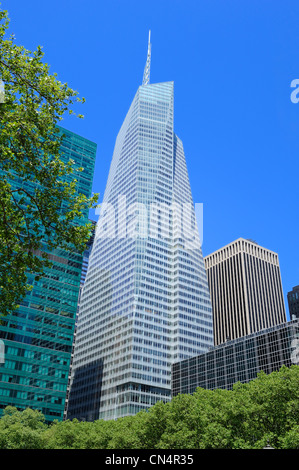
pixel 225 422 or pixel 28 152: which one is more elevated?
pixel 28 152

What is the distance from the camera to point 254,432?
137ft

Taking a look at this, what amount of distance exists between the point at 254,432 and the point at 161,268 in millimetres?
133106

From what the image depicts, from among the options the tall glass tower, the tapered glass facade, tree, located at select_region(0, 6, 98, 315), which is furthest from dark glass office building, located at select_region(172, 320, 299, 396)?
tree, located at select_region(0, 6, 98, 315)

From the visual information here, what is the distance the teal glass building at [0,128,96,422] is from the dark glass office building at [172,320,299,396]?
1529 inches

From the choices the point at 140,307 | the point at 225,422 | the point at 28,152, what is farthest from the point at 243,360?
the point at 28,152

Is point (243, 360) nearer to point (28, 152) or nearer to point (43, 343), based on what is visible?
point (43, 343)

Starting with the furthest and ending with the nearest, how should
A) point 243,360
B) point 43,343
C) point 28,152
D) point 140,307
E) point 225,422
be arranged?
point 140,307 → point 43,343 → point 243,360 → point 225,422 → point 28,152

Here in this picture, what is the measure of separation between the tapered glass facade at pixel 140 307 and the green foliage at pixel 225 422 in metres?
86.0

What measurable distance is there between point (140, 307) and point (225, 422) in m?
116

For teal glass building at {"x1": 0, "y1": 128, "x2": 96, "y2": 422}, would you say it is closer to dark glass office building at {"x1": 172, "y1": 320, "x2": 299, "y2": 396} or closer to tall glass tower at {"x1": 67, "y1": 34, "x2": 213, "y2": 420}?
tall glass tower at {"x1": 67, "y1": 34, "x2": 213, "y2": 420}

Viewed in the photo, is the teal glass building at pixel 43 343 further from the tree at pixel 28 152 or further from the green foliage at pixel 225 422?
the tree at pixel 28 152

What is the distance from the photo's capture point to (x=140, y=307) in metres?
160

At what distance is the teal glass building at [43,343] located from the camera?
376 ft
